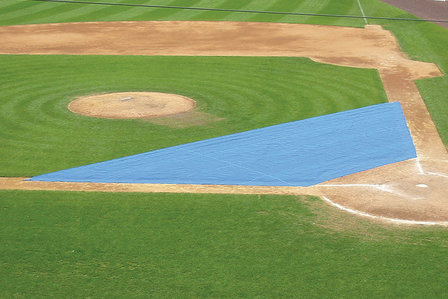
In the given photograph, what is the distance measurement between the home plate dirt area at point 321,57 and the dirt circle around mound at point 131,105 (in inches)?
5.7

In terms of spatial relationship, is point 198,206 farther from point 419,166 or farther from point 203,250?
point 419,166

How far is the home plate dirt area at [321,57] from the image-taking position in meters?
11.6

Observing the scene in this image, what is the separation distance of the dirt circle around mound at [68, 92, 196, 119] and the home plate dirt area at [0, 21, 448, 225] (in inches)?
5.7

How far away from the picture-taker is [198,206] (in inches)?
440

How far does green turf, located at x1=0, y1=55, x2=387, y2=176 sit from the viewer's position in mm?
14281

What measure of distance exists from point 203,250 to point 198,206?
1.66 m

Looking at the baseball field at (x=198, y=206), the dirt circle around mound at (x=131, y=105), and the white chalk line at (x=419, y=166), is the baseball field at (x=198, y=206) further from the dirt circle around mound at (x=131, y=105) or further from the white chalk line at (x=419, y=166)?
the dirt circle around mound at (x=131, y=105)

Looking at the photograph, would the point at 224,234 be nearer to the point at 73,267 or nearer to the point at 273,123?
the point at 73,267

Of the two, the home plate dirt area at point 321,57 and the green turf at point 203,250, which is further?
the home plate dirt area at point 321,57

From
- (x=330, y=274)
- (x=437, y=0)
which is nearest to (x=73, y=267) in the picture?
(x=330, y=274)

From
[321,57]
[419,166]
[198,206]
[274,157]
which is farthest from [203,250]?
[321,57]

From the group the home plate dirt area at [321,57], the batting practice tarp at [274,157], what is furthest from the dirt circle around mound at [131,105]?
the batting practice tarp at [274,157]

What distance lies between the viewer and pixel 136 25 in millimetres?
29000

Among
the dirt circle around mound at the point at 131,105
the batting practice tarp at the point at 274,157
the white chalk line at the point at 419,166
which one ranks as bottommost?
the white chalk line at the point at 419,166
